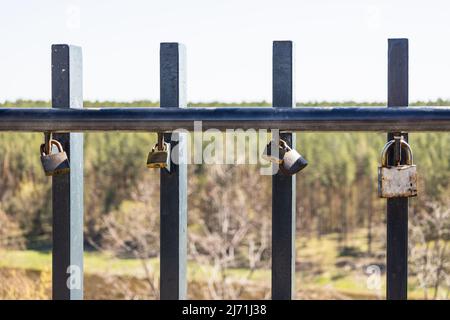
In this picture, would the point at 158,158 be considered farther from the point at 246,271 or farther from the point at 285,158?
the point at 246,271

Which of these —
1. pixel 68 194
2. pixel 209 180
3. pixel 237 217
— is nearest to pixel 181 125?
pixel 68 194

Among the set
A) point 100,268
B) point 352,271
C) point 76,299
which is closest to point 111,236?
point 100,268

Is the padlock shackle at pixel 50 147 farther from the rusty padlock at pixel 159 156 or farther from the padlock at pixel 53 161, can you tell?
the rusty padlock at pixel 159 156

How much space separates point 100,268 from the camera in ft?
65.7

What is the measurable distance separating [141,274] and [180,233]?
62.4 feet

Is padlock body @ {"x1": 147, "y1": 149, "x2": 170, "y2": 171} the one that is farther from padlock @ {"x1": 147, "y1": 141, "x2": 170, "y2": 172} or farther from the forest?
the forest

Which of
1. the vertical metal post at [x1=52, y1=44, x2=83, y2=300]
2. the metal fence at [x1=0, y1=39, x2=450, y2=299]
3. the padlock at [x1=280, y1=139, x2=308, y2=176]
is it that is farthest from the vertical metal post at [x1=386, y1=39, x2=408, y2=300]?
the vertical metal post at [x1=52, y1=44, x2=83, y2=300]

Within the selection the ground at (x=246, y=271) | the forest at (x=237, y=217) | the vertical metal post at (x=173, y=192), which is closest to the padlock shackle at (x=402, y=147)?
the vertical metal post at (x=173, y=192)

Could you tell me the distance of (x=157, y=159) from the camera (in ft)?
5.14

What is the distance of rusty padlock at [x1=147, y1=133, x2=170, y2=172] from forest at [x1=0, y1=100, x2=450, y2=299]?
15.9m

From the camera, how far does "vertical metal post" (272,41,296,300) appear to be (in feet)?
5.22

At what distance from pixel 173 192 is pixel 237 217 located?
59.4 feet

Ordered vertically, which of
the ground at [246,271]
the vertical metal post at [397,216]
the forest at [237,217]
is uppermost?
the vertical metal post at [397,216]

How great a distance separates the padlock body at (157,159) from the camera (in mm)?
1561
